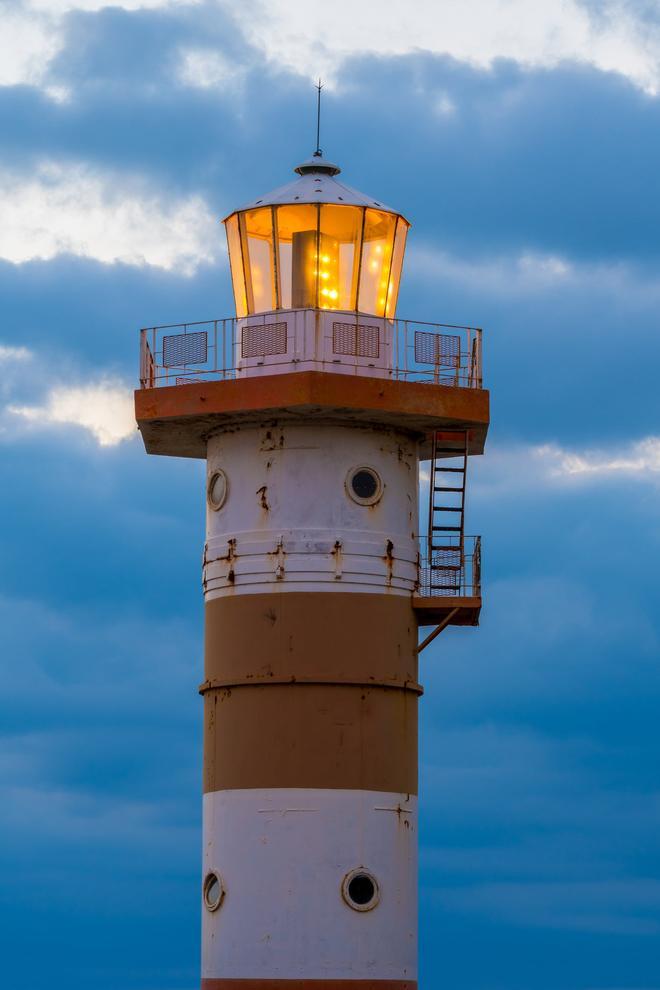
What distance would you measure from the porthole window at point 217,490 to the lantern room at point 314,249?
9.59 ft

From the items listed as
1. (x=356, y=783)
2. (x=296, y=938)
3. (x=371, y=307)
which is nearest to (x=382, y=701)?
(x=356, y=783)

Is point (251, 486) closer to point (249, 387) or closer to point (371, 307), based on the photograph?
point (249, 387)

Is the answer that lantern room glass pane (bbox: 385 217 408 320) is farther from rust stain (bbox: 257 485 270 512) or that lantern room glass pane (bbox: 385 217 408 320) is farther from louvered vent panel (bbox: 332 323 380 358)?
rust stain (bbox: 257 485 270 512)

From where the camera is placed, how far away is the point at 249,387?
34.1m

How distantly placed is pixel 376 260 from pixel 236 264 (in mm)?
2445

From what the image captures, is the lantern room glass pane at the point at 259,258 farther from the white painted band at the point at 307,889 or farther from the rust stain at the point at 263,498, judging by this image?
the white painted band at the point at 307,889

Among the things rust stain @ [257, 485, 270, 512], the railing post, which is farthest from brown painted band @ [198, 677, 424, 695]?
the railing post

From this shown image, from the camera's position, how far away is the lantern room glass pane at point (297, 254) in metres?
35.3

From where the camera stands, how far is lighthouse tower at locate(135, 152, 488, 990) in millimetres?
33250

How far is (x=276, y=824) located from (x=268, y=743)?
4.27ft

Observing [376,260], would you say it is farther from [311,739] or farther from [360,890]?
[360,890]

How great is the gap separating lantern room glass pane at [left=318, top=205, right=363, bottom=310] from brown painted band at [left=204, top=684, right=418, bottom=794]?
21.9 feet

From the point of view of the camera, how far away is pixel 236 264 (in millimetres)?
36188

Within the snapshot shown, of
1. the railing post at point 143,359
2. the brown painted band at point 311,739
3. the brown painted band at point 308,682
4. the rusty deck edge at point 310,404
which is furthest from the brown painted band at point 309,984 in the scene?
the railing post at point 143,359
